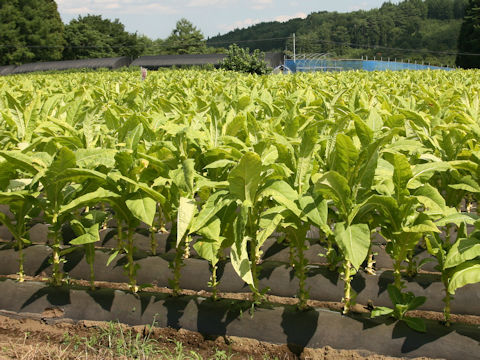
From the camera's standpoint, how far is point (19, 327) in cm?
295

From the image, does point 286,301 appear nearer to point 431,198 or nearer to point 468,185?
point 431,198

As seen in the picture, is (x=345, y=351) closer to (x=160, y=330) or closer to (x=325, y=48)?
(x=160, y=330)

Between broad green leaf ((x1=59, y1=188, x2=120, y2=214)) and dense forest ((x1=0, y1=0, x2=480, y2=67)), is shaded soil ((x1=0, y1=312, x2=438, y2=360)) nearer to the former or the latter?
broad green leaf ((x1=59, y1=188, x2=120, y2=214))

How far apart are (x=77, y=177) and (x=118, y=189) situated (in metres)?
0.26

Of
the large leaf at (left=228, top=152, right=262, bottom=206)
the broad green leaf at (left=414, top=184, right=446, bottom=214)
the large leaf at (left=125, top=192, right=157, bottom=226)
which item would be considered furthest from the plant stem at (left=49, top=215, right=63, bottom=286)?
the broad green leaf at (left=414, top=184, right=446, bottom=214)

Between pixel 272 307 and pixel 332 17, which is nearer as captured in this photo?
pixel 272 307

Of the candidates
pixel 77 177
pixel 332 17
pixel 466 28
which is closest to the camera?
pixel 77 177

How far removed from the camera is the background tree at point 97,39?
80938 millimetres

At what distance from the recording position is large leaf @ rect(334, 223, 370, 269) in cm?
220

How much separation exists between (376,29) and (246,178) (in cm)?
12757

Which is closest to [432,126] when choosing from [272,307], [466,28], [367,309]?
[367,309]

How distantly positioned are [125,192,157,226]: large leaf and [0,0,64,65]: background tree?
242 feet

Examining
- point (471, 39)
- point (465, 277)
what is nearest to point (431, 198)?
point (465, 277)

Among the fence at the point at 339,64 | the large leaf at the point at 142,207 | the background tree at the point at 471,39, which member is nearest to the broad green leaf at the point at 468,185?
the large leaf at the point at 142,207
